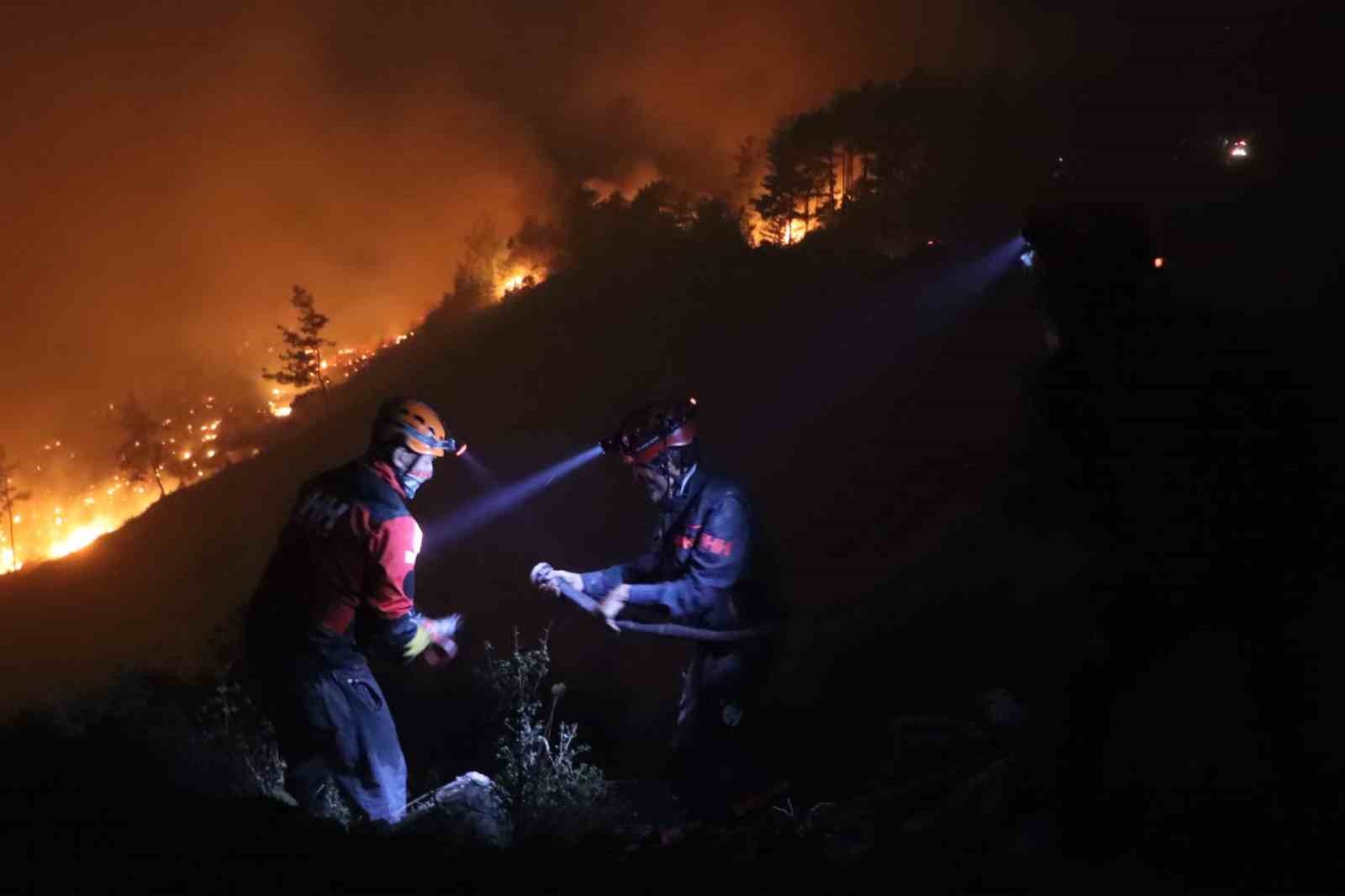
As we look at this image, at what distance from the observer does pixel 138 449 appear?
6700 cm

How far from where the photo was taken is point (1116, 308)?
3131 mm

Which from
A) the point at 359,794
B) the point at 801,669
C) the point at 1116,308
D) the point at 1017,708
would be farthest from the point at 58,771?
the point at 801,669

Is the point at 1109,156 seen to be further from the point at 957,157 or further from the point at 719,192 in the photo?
the point at 719,192

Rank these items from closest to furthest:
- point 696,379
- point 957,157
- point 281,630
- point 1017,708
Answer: point 281,630, point 1017,708, point 696,379, point 957,157

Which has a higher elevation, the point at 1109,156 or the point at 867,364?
the point at 1109,156

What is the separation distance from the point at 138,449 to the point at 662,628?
79212mm

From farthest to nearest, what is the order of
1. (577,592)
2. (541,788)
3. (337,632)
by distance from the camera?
(577,592) < (541,788) < (337,632)

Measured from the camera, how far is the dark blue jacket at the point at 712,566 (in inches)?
205

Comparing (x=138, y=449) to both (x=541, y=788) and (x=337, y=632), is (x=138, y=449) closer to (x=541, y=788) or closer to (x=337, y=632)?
(x=337, y=632)

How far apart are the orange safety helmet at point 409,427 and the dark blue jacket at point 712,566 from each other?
5.36ft

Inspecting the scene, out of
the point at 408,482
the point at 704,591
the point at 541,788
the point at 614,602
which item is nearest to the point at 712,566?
the point at 704,591

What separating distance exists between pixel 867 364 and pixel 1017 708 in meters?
10.9

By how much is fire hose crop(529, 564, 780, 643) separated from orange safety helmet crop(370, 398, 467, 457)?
1238 mm

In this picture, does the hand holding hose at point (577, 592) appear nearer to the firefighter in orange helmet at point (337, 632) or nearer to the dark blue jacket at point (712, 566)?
the dark blue jacket at point (712, 566)
